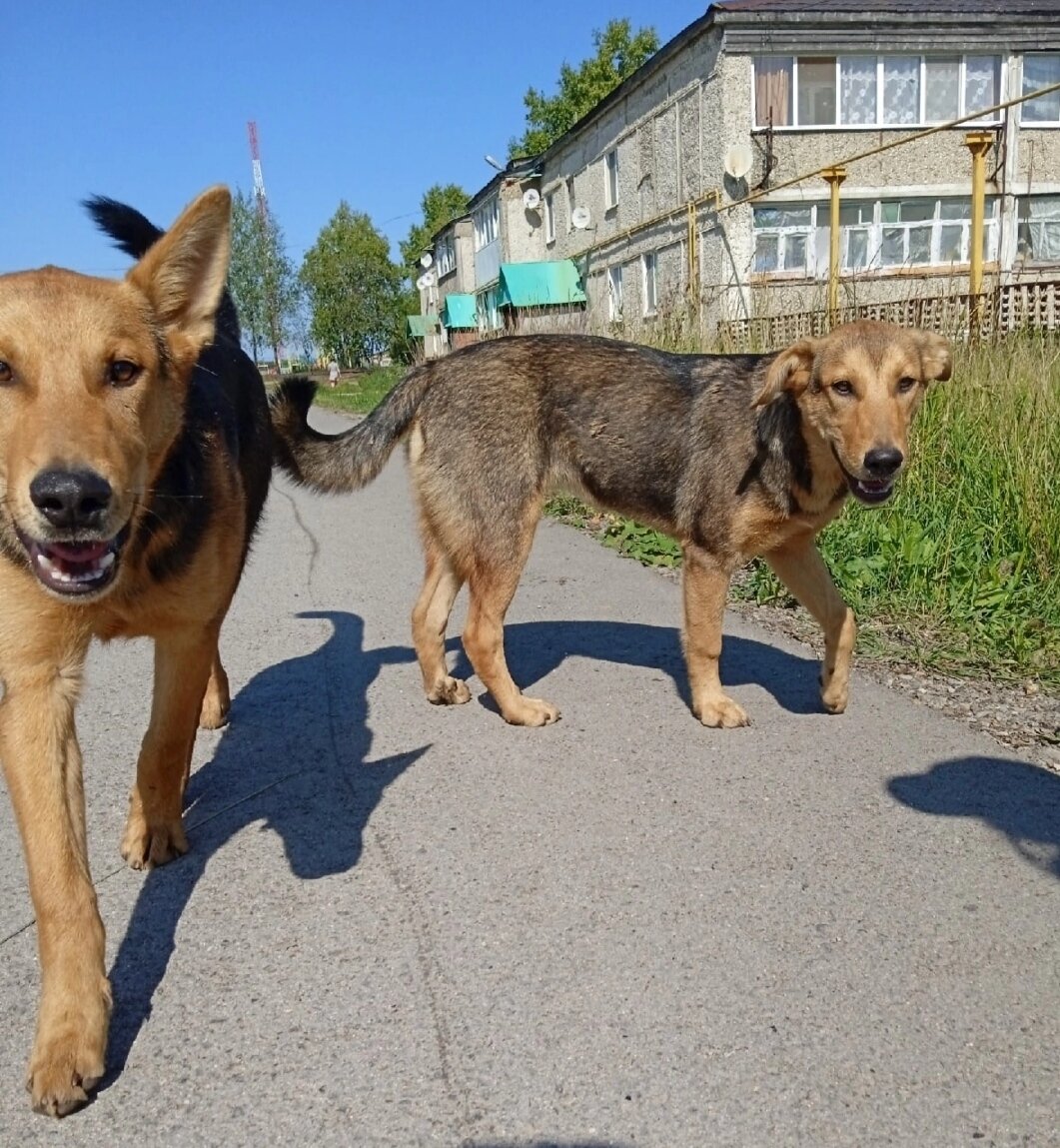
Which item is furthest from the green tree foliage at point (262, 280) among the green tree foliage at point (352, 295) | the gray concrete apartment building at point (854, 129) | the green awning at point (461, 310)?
the gray concrete apartment building at point (854, 129)

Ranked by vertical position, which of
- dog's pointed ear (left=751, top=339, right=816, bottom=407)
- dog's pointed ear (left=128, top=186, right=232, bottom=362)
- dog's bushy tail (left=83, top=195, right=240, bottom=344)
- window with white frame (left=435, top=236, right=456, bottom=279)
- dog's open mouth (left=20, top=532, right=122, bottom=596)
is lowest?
dog's open mouth (left=20, top=532, right=122, bottom=596)

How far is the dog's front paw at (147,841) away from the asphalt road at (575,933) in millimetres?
53

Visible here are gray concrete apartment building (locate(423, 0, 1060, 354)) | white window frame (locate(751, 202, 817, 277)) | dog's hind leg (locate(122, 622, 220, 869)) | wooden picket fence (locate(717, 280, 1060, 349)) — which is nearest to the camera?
dog's hind leg (locate(122, 622, 220, 869))

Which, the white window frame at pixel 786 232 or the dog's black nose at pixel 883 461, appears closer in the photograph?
the dog's black nose at pixel 883 461

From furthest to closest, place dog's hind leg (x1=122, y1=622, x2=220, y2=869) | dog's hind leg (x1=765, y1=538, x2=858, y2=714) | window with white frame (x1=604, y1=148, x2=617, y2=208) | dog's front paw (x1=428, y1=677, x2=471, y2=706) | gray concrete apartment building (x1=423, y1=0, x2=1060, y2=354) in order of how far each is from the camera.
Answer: window with white frame (x1=604, y1=148, x2=617, y2=208) < gray concrete apartment building (x1=423, y1=0, x2=1060, y2=354) < dog's front paw (x1=428, y1=677, x2=471, y2=706) < dog's hind leg (x1=765, y1=538, x2=858, y2=714) < dog's hind leg (x1=122, y1=622, x2=220, y2=869)

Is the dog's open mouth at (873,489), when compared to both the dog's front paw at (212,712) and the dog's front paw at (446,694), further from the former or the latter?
the dog's front paw at (212,712)

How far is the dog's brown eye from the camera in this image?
2.50m

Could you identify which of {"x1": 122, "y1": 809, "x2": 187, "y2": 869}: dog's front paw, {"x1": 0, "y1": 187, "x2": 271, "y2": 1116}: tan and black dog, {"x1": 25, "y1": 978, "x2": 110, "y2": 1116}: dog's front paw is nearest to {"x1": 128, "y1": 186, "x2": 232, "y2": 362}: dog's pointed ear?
{"x1": 0, "y1": 187, "x2": 271, "y2": 1116}: tan and black dog

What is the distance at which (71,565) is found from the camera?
2287 mm

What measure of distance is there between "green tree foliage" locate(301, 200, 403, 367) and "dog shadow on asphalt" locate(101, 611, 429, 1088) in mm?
68973

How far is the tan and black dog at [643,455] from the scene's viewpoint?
422cm

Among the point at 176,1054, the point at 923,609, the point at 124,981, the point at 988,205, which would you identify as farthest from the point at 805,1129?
the point at 988,205

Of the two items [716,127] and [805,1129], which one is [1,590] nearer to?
[805,1129]

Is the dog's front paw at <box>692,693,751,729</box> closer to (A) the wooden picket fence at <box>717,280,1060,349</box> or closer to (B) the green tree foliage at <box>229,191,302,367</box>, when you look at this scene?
(A) the wooden picket fence at <box>717,280,1060,349</box>
